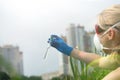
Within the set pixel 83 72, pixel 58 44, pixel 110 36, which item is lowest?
pixel 83 72

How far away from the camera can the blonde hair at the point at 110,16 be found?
207 cm

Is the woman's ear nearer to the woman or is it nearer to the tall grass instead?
the woman

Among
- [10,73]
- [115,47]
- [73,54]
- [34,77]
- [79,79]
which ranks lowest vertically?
[34,77]

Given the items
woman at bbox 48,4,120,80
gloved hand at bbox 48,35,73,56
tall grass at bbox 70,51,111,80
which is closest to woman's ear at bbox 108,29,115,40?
woman at bbox 48,4,120,80

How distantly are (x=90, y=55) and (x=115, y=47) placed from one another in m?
0.64

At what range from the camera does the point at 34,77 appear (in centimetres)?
785

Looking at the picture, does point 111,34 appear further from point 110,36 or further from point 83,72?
point 83,72

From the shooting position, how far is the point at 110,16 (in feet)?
6.81

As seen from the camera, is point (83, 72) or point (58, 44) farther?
point (83, 72)

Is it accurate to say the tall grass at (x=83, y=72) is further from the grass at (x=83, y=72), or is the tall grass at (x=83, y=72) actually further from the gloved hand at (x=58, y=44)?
the gloved hand at (x=58, y=44)

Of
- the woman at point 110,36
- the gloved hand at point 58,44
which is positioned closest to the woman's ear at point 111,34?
the woman at point 110,36

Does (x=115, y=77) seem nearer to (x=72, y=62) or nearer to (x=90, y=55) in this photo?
(x=90, y=55)

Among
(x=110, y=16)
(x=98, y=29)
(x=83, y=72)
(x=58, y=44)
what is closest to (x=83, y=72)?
(x=83, y=72)

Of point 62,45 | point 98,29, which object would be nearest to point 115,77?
point 98,29
